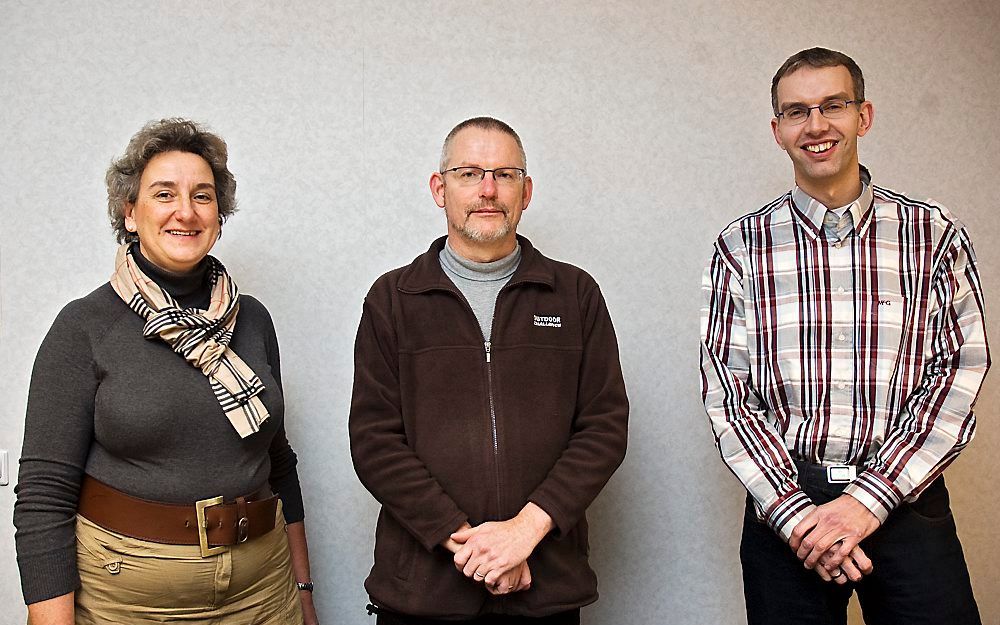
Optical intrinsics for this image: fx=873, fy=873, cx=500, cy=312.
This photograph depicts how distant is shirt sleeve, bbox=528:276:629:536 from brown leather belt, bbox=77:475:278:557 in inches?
25.3

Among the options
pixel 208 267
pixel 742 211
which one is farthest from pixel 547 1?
pixel 208 267

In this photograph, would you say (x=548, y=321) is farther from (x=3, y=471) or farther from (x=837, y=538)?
(x=3, y=471)

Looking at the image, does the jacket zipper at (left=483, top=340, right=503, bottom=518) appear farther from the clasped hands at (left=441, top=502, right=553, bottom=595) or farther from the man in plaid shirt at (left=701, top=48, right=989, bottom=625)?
the man in plaid shirt at (left=701, top=48, right=989, bottom=625)

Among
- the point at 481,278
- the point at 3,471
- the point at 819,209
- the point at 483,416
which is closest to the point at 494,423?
the point at 483,416

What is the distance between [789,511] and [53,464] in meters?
1.52

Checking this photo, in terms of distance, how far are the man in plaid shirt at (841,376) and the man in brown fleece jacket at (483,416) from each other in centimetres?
33

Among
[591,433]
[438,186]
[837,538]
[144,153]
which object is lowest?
[837,538]

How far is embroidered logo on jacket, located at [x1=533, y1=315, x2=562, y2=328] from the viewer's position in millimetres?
2002

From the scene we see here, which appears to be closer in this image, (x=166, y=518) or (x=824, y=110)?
(x=166, y=518)

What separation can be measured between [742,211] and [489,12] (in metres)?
1.02

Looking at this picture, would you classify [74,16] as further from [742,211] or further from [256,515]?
[742,211]

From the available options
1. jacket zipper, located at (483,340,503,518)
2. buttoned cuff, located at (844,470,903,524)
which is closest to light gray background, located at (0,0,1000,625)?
jacket zipper, located at (483,340,503,518)

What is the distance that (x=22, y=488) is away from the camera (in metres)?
1.76

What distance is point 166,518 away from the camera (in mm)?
1788
